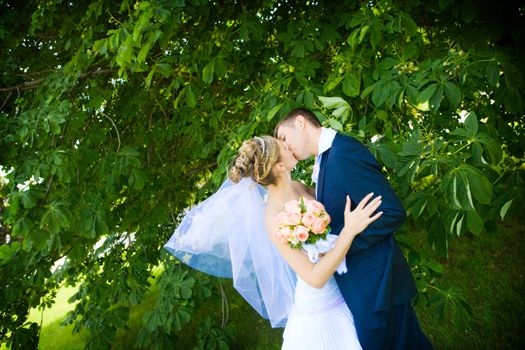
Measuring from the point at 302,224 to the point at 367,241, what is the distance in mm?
285

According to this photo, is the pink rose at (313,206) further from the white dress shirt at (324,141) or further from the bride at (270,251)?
the white dress shirt at (324,141)

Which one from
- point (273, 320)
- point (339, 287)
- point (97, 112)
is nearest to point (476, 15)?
point (339, 287)

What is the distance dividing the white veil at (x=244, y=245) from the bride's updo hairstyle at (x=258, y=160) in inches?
7.8

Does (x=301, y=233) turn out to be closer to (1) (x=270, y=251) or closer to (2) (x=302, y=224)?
(2) (x=302, y=224)

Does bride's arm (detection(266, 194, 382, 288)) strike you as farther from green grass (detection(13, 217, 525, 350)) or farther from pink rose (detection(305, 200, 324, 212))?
green grass (detection(13, 217, 525, 350))

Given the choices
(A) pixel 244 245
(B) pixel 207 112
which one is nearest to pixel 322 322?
(A) pixel 244 245

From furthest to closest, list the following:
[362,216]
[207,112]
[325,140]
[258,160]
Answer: [207,112]
[258,160]
[325,140]
[362,216]

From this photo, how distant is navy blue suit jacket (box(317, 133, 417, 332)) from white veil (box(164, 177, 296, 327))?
516 millimetres

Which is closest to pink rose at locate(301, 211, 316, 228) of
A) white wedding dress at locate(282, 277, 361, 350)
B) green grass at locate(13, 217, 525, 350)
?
white wedding dress at locate(282, 277, 361, 350)

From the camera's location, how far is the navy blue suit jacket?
1776mm

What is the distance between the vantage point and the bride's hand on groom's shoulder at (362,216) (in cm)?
168

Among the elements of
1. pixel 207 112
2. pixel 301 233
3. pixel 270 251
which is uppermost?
pixel 207 112

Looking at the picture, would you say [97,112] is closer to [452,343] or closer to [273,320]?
[273,320]

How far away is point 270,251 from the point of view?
237 centimetres
